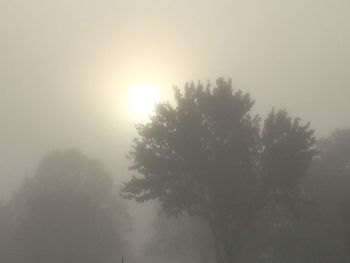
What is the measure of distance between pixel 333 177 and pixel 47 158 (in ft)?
129

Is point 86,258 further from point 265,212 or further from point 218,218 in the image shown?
point 218,218

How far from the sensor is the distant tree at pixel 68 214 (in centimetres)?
5556

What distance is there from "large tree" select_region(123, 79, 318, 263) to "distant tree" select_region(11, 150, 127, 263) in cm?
2605

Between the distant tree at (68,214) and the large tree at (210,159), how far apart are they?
26054 mm

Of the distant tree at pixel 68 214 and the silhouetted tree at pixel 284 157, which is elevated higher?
the distant tree at pixel 68 214

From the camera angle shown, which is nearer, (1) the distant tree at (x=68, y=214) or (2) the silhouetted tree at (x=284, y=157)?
(2) the silhouetted tree at (x=284, y=157)

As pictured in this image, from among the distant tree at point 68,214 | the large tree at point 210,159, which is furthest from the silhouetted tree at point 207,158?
the distant tree at point 68,214

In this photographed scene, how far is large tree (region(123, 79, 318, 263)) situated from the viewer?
29.7 metres

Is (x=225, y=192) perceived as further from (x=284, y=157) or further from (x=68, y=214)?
(x=68, y=214)

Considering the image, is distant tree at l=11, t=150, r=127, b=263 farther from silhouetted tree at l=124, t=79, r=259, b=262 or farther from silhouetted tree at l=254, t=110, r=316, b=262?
silhouetted tree at l=254, t=110, r=316, b=262

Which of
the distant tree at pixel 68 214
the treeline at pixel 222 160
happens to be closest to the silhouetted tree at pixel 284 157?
the treeline at pixel 222 160

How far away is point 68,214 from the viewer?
2219 inches

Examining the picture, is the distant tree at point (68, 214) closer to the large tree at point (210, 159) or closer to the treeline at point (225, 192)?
the treeline at point (225, 192)

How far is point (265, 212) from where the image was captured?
127ft
